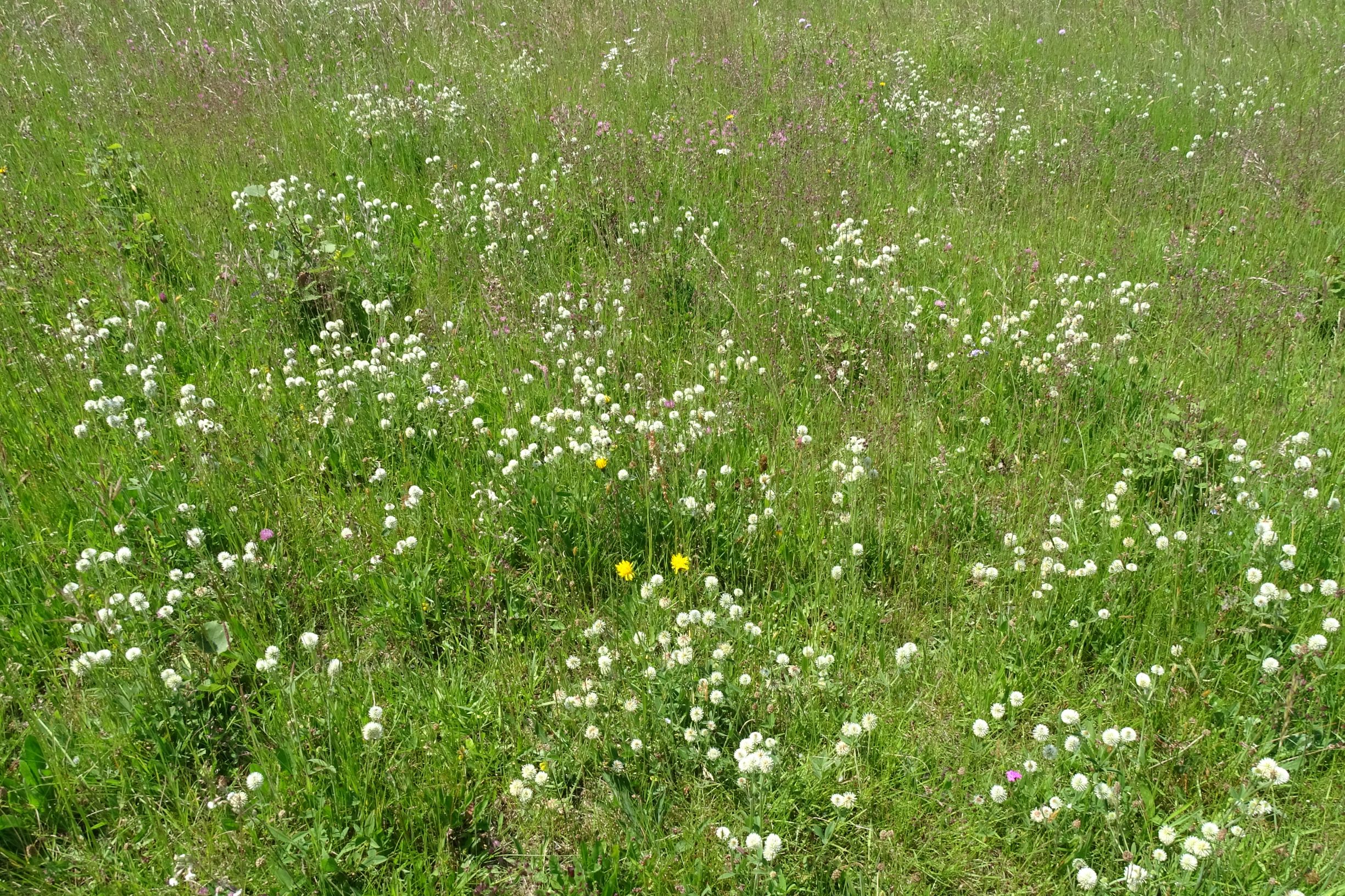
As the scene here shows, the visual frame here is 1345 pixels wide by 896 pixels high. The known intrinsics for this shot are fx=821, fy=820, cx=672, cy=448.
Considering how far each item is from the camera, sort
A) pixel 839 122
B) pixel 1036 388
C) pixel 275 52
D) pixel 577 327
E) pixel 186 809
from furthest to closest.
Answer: pixel 275 52
pixel 839 122
pixel 577 327
pixel 1036 388
pixel 186 809

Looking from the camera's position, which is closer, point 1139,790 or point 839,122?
point 1139,790

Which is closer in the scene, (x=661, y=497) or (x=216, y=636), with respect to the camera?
(x=216, y=636)

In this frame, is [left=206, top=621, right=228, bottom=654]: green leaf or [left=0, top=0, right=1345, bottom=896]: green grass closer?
[left=0, top=0, right=1345, bottom=896]: green grass

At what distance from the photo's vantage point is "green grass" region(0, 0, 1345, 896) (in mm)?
2328

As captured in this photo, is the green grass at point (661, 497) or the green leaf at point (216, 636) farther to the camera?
the green leaf at point (216, 636)

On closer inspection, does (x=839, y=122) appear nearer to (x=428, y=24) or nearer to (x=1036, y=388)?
(x=1036, y=388)

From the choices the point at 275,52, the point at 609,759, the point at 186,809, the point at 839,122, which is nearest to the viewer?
the point at 186,809

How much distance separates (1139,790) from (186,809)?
2693 mm

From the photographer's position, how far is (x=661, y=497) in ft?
10.8

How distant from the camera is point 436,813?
233 cm

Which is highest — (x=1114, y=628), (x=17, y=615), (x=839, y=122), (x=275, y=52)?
(x=275, y=52)

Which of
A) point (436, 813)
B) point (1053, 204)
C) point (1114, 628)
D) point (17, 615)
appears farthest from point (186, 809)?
point (1053, 204)

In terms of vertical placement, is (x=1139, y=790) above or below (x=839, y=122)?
below

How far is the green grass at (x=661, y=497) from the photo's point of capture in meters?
2.33
